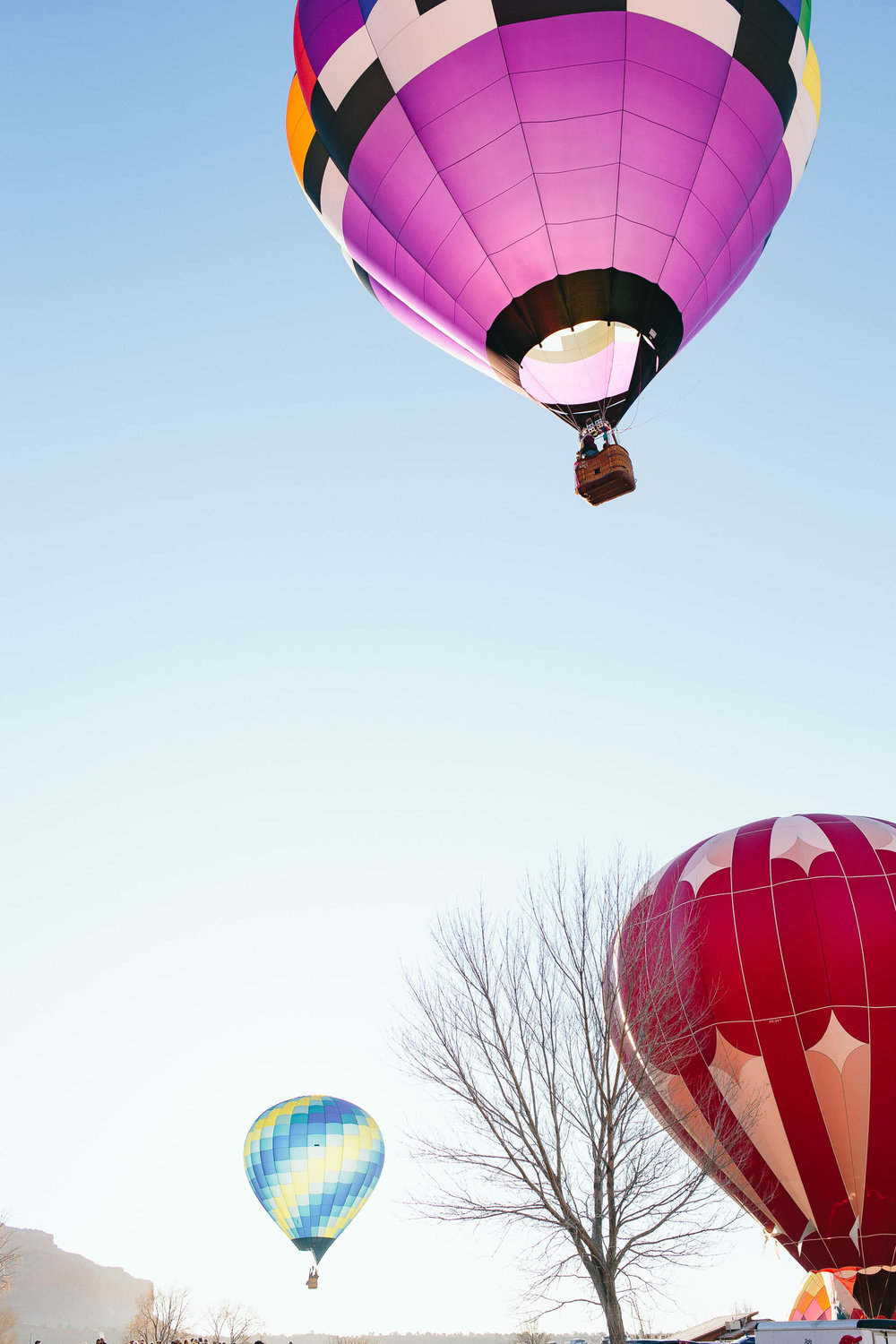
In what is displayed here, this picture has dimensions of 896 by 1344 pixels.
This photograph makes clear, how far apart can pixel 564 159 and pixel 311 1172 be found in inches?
1000

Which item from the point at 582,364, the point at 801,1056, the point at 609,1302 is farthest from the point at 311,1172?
the point at 582,364

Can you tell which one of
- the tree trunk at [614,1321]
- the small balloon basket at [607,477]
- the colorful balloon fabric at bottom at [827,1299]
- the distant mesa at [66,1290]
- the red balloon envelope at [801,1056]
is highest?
the small balloon basket at [607,477]

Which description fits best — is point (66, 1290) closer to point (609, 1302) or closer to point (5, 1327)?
point (5, 1327)

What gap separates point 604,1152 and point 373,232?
33.1 feet

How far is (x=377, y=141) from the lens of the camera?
1222 centimetres

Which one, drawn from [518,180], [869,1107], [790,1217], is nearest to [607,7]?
[518,180]

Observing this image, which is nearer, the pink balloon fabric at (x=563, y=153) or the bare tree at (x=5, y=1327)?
the pink balloon fabric at (x=563, y=153)

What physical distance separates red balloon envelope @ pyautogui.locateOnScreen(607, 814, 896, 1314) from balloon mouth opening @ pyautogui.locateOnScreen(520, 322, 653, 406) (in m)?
6.08

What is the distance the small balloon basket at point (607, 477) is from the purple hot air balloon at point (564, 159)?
48cm

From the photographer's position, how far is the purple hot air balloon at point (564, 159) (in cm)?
1124

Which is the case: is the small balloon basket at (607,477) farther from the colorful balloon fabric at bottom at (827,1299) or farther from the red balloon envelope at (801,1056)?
the colorful balloon fabric at bottom at (827,1299)

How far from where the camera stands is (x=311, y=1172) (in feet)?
94.3

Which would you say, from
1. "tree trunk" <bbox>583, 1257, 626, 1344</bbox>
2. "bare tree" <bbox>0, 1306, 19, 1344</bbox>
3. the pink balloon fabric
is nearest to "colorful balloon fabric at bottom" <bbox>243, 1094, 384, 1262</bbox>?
"tree trunk" <bbox>583, 1257, 626, 1344</bbox>

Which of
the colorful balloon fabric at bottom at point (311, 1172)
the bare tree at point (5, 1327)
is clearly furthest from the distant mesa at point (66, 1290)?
the colorful balloon fabric at bottom at point (311, 1172)
